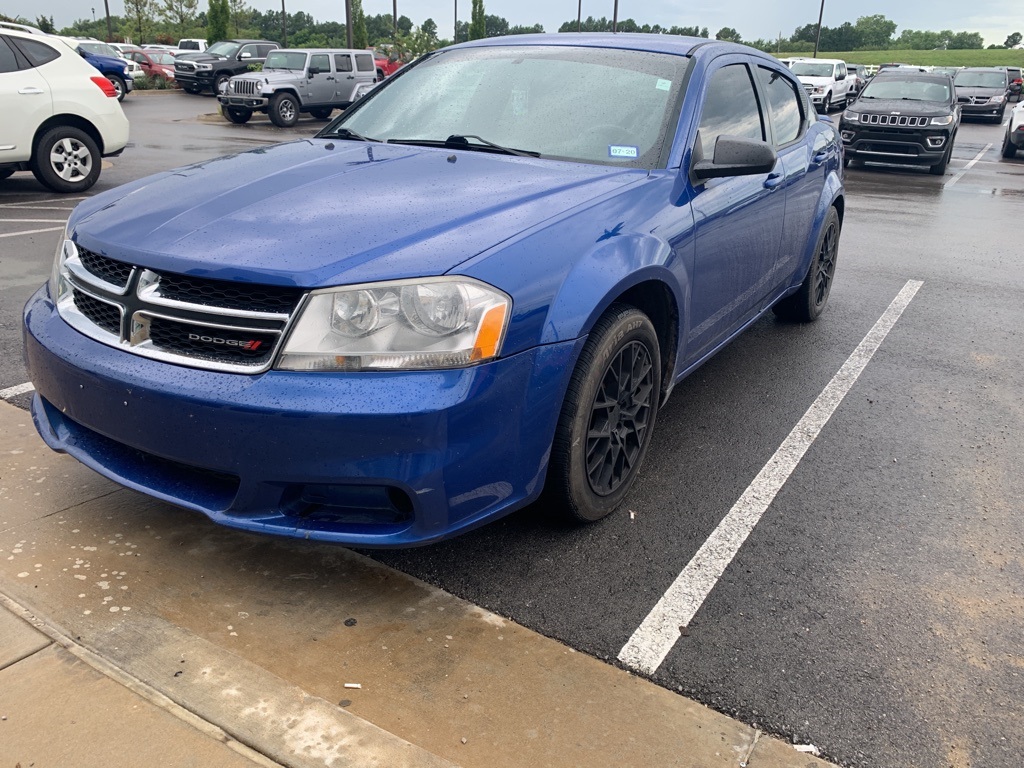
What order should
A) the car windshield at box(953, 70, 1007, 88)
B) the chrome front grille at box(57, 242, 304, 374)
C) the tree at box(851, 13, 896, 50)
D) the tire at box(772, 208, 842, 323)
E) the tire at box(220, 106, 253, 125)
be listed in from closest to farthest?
1. the chrome front grille at box(57, 242, 304, 374)
2. the tire at box(772, 208, 842, 323)
3. the tire at box(220, 106, 253, 125)
4. the car windshield at box(953, 70, 1007, 88)
5. the tree at box(851, 13, 896, 50)

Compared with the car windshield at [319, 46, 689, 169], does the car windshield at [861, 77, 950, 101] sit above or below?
below

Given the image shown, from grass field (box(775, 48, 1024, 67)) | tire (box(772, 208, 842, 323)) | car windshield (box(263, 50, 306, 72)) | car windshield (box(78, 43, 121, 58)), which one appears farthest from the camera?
grass field (box(775, 48, 1024, 67))

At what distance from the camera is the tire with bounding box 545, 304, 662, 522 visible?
288 cm

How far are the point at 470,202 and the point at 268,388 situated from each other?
95cm

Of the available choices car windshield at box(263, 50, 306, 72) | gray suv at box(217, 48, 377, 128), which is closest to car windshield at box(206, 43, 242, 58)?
gray suv at box(217, 48, 377, 128)

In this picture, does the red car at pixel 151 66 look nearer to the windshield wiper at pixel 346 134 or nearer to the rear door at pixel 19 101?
the rear door at pixel 19 101

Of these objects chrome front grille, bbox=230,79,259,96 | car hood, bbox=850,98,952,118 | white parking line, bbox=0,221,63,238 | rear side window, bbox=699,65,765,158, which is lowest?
white parking line, bbox=0,221,63,238

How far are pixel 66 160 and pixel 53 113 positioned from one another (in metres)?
0.56

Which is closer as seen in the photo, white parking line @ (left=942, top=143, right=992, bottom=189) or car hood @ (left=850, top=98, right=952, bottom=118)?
white parking line @ (left=942, top=143, right=992, bottom=189)

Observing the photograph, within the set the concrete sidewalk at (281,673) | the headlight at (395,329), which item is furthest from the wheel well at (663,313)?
the concrete sidewalk at (281,673)

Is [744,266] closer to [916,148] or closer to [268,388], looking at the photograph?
[268,388]

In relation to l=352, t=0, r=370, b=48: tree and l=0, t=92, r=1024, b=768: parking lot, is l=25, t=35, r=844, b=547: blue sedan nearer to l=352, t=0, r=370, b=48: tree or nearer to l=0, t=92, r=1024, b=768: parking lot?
l=0, t=92, r=1024, b=768: parking lot

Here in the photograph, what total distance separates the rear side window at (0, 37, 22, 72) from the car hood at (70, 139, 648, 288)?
7.28m

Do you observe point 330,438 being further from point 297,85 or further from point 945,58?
point 945,58
